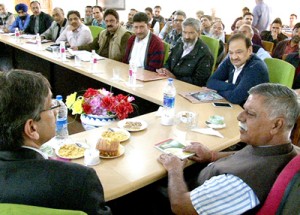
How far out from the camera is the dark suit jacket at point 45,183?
33.9 inches

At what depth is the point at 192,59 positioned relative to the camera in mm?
3078

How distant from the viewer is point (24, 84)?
0.94 metres

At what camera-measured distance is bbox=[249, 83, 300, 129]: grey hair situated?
1294mm

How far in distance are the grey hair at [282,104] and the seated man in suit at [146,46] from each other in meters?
2.16

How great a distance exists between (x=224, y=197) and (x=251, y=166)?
16 cm

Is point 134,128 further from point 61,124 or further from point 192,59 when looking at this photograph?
point 192,59

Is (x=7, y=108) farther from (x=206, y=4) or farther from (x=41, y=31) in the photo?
(x=206, y=4)

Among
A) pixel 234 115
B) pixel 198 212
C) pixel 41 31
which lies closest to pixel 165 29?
pixel 41 31

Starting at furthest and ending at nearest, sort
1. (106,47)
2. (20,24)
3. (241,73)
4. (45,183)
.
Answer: (20,24) < (106,47) < (241,73) < (45,183)

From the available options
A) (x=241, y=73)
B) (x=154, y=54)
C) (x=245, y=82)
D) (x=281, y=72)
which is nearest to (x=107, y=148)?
(x=245, y=82)

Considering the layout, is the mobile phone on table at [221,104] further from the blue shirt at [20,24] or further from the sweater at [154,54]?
the blue shirt at [20,24]

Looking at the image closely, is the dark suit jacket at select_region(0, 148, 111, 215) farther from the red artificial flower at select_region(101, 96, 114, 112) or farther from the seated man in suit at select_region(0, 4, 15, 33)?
the seated man in suit at select_region(0, 4, 15, 33)

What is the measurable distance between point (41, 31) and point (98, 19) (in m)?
1.24

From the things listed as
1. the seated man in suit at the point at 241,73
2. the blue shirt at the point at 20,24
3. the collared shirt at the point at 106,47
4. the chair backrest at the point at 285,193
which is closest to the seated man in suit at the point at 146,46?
the collared shirt at the point at 106,47
